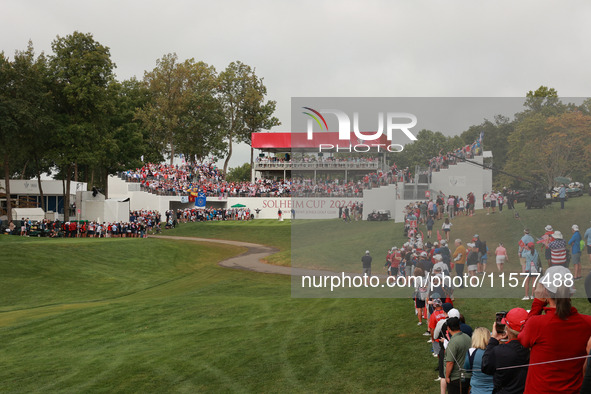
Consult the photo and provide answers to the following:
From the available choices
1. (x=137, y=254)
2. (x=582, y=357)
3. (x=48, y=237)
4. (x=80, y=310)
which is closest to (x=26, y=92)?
(x=48, y=237)

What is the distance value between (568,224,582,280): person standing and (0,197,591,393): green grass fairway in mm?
174

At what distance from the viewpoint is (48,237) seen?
134 ft

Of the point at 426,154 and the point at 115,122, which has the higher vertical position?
the point at 115,122

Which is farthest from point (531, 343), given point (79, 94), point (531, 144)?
point (79, 94)

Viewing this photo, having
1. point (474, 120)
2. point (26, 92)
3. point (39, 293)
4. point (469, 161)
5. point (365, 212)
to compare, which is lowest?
point (39, 293)

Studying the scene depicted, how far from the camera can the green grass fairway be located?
38.5ft

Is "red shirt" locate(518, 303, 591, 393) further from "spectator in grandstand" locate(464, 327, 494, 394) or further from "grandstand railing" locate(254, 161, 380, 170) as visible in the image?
"grandstand railing" locate(254, 161, 380, 170)

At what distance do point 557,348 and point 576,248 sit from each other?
7388mm

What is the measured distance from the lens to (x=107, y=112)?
158ft

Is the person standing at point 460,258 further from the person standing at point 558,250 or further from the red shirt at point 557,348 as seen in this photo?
the red shirt at point 557,348

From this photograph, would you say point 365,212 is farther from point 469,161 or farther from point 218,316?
point 218,316

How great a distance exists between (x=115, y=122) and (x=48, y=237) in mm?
24295

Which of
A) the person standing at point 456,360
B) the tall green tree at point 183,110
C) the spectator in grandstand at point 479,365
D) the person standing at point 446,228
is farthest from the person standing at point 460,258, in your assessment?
the tall green tree at point 183,110

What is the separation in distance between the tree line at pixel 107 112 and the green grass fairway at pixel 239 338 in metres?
22.8
